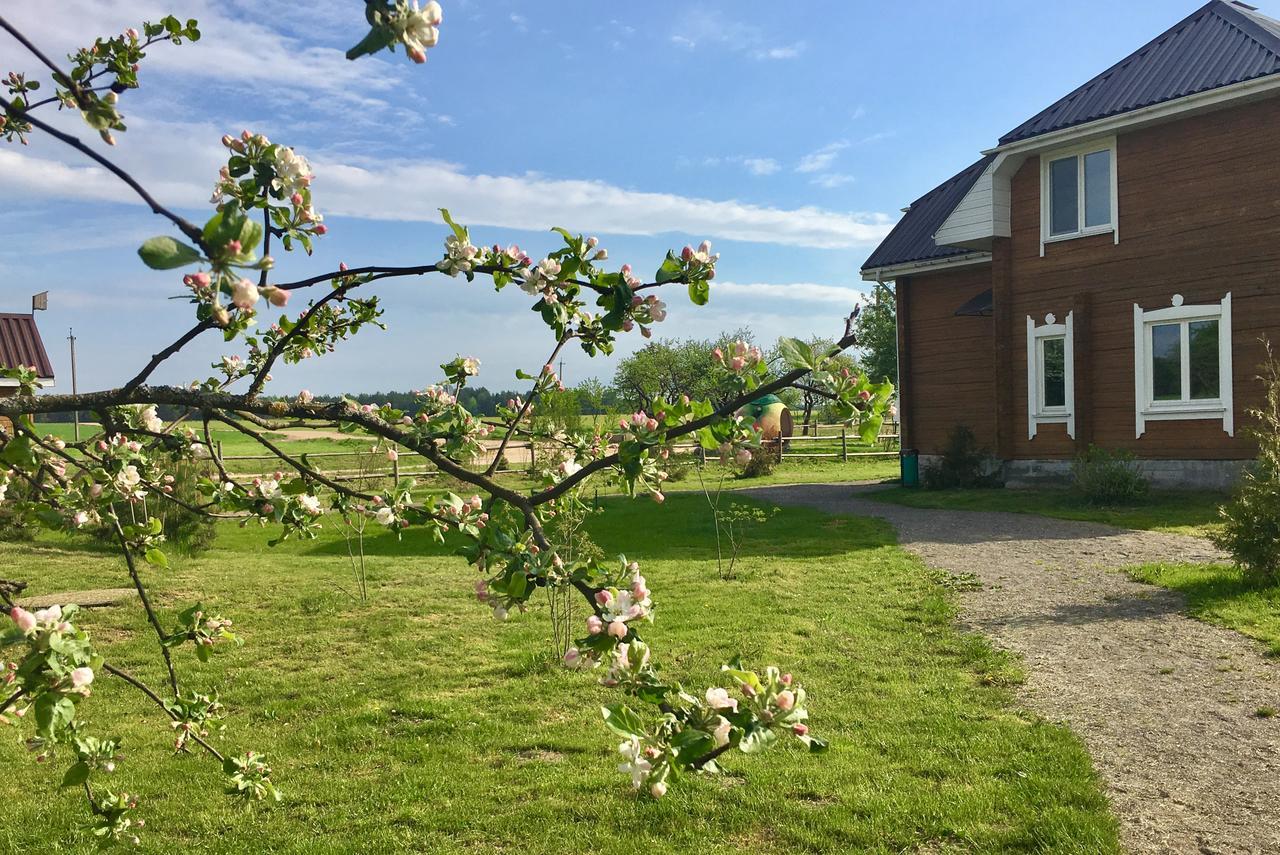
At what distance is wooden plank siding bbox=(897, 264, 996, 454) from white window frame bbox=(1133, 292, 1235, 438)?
10.9ft

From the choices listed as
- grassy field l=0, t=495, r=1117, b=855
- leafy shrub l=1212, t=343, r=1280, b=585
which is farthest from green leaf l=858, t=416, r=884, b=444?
leafy shrub l=1212, t=343, r=1280, b=585

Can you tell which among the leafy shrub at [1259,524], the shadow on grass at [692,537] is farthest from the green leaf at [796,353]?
the shadow on grass at [692,537]

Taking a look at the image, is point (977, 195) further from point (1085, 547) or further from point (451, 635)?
point (451, 635)

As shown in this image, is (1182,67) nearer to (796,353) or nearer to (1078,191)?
(1078,191)

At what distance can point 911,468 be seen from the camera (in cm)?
2030

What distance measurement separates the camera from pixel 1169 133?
49.5ft

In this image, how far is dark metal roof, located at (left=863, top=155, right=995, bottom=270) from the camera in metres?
20.2

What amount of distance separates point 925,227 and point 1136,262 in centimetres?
625

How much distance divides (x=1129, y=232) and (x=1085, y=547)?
23.3ft

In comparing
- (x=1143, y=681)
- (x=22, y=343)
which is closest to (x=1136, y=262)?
(x=1143, y=681)

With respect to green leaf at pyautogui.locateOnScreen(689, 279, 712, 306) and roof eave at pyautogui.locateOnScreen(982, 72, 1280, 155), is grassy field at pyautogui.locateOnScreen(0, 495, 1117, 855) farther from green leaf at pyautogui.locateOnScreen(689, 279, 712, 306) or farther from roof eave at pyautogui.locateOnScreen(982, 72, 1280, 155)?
roof eave at pyautogui.locateOnScreen(982, 72, 1280, 155)

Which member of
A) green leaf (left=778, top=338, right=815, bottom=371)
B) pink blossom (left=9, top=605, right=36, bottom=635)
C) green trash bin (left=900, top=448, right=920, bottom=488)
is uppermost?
green leaf (left=778, top=338, right=815, bottom=371)

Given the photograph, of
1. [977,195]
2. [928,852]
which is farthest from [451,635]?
[977,195]

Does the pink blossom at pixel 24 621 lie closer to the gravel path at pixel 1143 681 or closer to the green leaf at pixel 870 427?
the green leaf at pixel 870 427
